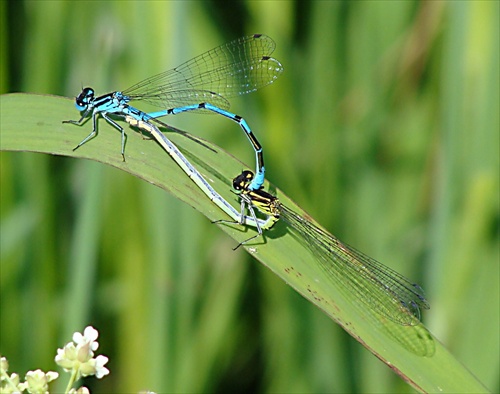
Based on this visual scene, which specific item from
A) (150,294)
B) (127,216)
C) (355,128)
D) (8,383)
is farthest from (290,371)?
(8,383)

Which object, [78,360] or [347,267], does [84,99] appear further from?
[78,360]

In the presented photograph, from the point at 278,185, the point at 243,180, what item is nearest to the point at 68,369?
the point at 243,180

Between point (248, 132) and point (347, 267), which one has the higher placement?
point (248, 132)

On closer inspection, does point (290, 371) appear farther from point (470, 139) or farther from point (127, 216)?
point (470, 139)

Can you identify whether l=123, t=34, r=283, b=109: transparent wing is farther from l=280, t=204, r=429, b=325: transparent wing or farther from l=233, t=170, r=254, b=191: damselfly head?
l=280, t=204, r=429, b=325: transparent wing

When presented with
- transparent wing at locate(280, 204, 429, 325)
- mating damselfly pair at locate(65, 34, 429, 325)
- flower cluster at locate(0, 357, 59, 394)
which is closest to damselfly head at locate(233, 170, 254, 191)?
mating damselfly pair at locate(65, 34, 429, 325)

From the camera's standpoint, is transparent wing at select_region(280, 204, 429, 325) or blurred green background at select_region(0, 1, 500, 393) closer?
transparent wing at select_region(280, 204, 429, 325)

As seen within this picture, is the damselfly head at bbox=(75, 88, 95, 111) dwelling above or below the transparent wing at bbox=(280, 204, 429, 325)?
above
